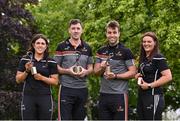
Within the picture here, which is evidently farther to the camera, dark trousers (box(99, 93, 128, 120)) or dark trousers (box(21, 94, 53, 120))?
dark trousers (box(99, 93, 128, 120))

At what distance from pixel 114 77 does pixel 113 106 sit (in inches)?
18.9

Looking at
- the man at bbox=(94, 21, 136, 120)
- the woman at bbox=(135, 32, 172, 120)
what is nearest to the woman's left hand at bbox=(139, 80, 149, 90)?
the woman at bbox=(135, 32, 172, 120)

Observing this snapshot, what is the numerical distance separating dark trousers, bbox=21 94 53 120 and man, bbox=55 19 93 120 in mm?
364

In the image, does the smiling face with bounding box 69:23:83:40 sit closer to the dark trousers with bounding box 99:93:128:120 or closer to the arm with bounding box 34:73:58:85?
the arm with bounding box 34:73:58:85

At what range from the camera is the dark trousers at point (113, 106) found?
7.92m

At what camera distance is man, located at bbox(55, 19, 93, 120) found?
7969 millimetres

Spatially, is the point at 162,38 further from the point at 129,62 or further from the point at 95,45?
the point at 129,62

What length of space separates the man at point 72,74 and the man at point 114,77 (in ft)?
1.03

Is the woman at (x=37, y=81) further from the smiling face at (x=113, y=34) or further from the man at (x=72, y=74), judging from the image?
the smiling face at (x=113, y=34)

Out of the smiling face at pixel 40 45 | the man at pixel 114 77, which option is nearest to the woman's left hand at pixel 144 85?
the man at pixel 114 77

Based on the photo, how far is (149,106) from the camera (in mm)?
7559

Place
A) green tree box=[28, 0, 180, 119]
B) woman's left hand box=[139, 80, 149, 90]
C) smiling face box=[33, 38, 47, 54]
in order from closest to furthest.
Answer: woman's left hand box=[139, 80, 149, 90], smiling face box=[33, 38, 47, 54], green tree box=[28, 0, 180, 119]

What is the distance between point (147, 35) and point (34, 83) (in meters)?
1.96

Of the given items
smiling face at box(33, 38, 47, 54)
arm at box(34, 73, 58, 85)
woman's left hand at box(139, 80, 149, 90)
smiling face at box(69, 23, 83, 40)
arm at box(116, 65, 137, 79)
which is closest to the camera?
woman's left hand at box(139, 80, 149, 90)
